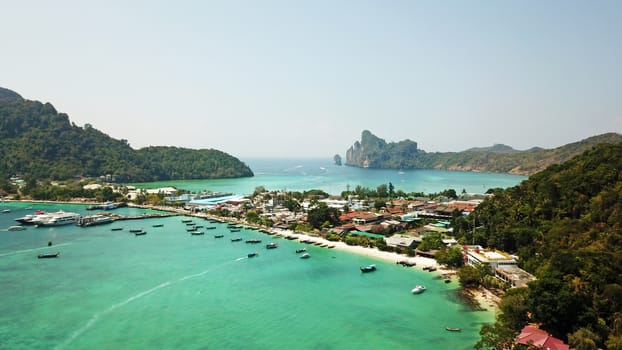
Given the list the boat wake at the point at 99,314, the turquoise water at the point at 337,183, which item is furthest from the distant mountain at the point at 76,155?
the boat wake at the point at 99,314

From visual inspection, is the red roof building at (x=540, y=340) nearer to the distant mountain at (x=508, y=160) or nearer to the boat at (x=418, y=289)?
the boat at (x=418, y=289)

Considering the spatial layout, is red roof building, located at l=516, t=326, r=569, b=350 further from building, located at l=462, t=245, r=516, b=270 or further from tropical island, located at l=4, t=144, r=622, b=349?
building, located at l=462, t=245, r=516, b=270

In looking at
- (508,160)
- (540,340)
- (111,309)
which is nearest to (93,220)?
(111,309)

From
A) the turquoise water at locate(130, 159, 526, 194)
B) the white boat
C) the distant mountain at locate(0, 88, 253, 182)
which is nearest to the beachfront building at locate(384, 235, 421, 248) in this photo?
the white boat

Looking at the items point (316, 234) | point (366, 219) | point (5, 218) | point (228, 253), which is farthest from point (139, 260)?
point (5, 218)

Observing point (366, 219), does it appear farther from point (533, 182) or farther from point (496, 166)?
point (496, 166)
